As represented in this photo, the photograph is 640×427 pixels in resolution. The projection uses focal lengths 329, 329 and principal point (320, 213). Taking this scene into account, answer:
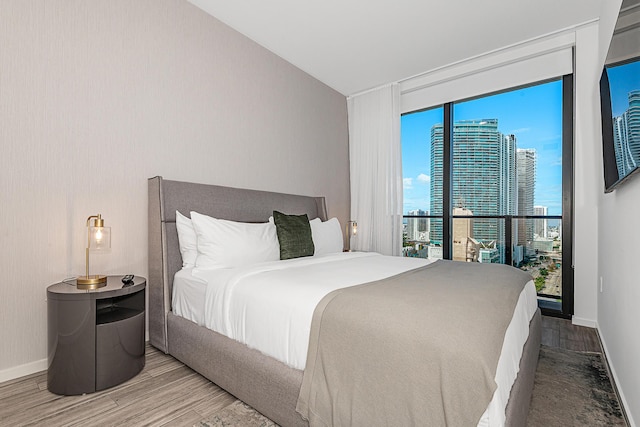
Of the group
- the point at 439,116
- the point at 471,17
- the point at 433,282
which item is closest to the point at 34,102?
the point at 433,282

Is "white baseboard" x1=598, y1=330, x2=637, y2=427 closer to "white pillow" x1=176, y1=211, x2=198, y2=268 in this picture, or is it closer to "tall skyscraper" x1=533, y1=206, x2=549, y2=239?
"tall skyscraper" x1=533, y1=206, x2=549, y2=239

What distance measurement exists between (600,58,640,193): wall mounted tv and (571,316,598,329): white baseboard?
168 centimetres

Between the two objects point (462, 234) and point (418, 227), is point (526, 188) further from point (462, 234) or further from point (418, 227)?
point (418, 227)

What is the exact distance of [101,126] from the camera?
89.5 inches

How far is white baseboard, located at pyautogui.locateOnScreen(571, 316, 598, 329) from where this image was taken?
3.00 metres

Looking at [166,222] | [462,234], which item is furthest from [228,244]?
[462,234]

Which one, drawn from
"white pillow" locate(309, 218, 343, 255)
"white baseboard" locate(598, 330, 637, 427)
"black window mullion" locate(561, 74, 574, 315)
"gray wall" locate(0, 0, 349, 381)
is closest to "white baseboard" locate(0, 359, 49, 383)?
"gray wall" locate(0, 0, 349, 381)

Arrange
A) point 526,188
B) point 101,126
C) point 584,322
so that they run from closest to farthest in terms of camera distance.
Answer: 1. point 101,126
2. point 584,322
3. point 526,188

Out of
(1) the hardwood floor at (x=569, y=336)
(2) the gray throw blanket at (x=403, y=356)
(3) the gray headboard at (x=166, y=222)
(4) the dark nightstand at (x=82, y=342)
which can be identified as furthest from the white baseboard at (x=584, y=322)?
(4) the dark nightstand at (x=82, y=342)

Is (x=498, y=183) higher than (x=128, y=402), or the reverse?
(x=498, y=183)

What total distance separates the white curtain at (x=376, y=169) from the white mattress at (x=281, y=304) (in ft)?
5.99

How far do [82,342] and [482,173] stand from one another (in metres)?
4.14

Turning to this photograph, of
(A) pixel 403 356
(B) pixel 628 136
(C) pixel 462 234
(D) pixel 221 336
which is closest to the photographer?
(A) pixel 403 356

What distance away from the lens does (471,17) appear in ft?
9.66
